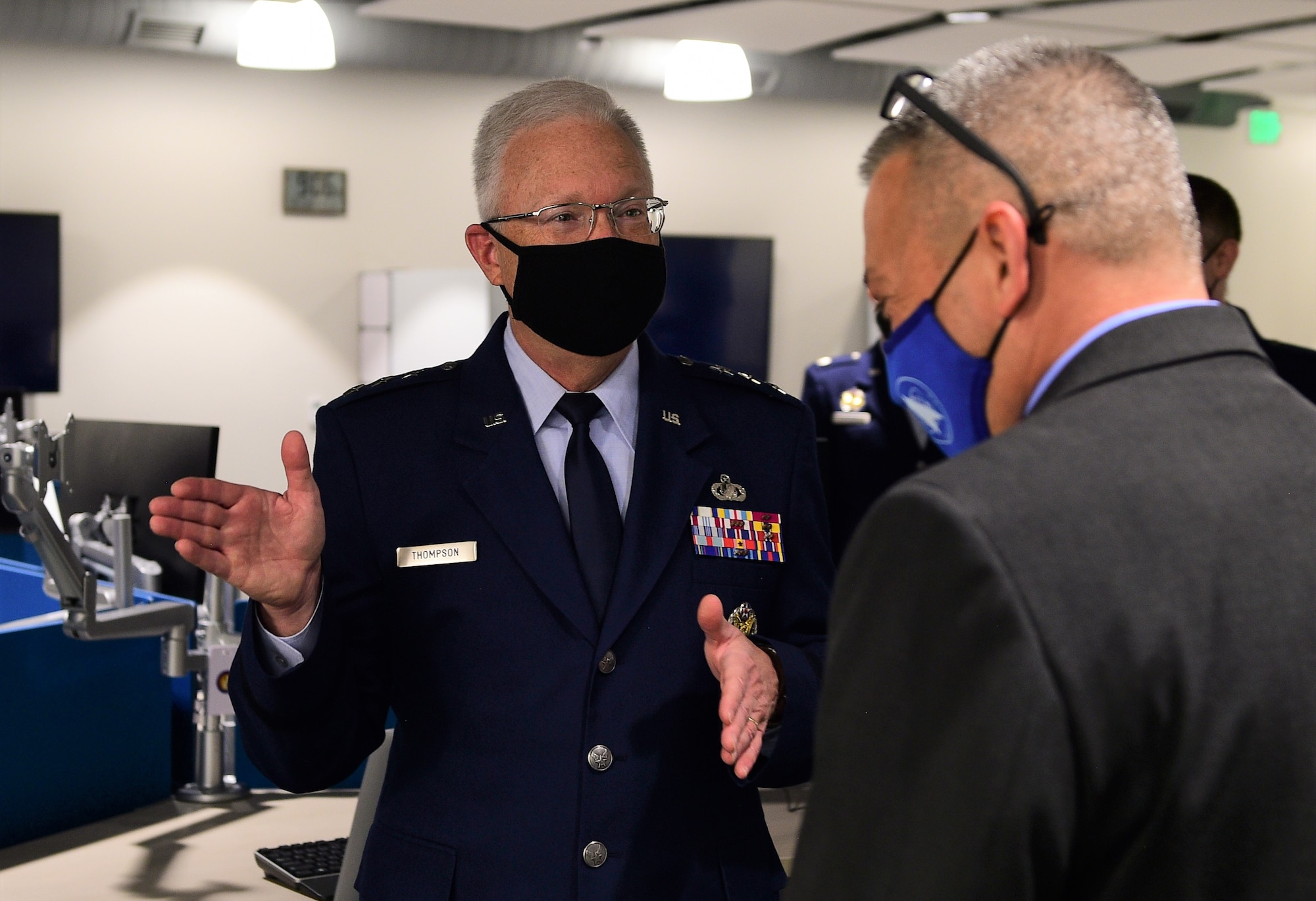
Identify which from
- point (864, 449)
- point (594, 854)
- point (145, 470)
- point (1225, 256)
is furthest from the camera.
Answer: point (864, 449)

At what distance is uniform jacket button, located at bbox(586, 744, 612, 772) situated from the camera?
1411 mm

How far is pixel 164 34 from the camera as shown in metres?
5.92

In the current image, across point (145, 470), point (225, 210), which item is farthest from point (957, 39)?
point (145, 470)

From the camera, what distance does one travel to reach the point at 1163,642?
2.18ft

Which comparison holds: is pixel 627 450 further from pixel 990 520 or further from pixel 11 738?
pixel 11 738

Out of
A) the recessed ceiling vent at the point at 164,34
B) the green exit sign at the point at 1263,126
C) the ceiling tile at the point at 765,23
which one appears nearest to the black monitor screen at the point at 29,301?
the recessed ceiling vent at the point at 164,34

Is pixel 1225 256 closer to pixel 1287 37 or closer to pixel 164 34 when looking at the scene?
pixel 1287 37

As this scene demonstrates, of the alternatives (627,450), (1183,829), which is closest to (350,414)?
(627,450)

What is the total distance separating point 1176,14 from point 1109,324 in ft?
18.6

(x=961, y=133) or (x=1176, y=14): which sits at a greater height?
(x=1176, y=14)

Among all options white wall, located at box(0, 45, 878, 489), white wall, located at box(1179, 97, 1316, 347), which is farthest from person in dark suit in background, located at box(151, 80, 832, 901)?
white wall, located at box(1179, 97, 1316, 347)

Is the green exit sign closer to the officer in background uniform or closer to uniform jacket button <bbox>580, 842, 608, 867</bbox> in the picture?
the officer in background uniform

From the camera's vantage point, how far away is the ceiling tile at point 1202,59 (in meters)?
6.68

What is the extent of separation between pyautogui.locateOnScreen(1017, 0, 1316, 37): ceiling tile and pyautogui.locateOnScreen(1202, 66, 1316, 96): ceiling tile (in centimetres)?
149
